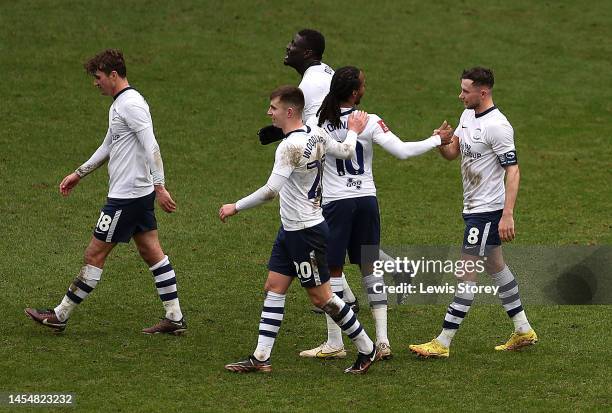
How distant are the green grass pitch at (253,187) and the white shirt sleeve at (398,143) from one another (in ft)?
5.92

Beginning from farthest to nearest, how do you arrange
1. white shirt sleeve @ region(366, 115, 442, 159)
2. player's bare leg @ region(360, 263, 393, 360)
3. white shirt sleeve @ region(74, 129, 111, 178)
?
1. white shirt sleeve @ region(74, 129, 111, 178)
2. player's bare leg @ region(360, 263, 393, 360)
3. white shirt sleeve @ region(366, 115, 442, 159)

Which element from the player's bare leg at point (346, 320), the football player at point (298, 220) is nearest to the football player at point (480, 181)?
the player's bare leg at point (346, 320)

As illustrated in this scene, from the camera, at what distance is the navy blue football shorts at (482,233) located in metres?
9.59

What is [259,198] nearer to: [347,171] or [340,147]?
[340,147]

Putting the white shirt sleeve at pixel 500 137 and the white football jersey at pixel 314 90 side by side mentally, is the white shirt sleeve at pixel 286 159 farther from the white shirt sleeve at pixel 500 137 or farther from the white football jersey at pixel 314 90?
the white shirt sleeve at pixel 500 137

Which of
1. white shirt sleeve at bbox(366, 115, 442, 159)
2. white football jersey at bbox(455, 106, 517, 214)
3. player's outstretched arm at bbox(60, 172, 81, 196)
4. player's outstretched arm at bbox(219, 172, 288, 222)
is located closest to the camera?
player's outstretched arm at bbox(219, 172, 288, 222)

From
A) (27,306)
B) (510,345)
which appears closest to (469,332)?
(510,345)

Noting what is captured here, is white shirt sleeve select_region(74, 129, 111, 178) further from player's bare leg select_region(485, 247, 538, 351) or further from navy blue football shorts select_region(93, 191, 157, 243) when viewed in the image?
player's bare leg select_region(485, 247, 538, 351)

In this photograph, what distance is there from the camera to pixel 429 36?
880 inches

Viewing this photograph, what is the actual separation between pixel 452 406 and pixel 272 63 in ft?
42.9

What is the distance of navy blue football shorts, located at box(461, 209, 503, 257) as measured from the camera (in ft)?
31.5

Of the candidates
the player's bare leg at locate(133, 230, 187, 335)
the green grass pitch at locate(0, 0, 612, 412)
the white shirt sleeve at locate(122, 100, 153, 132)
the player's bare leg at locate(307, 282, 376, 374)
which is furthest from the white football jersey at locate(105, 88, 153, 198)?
the player's bare leg at locate(307, 282, 376, 374)

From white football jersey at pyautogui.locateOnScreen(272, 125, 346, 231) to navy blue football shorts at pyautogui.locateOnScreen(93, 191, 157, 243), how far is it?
5.45 feet

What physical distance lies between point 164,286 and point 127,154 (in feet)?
4.18
